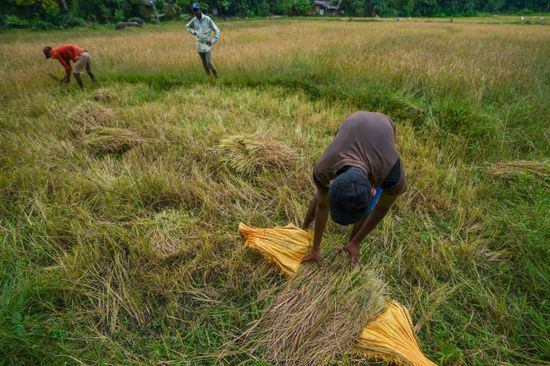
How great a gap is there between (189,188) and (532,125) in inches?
164

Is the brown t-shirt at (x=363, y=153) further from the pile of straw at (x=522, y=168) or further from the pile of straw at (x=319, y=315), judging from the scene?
the pile of straw at (x=522, y=168)

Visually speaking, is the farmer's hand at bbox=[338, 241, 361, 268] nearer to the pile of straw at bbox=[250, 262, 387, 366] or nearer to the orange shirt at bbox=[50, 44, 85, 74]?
the pile of straw at bbox=[250, 262, 387, 366]

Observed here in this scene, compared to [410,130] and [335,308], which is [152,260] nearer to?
[335,308]

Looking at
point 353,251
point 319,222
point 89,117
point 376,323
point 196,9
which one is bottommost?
point 376,323

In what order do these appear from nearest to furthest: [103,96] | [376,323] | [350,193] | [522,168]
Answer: [350,193], [376,323], [522,168], [103,96]

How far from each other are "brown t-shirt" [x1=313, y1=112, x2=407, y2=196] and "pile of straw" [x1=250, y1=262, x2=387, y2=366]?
696 millimetres

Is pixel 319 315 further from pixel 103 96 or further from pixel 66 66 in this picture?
pixel 66 66

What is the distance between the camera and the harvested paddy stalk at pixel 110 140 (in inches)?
131

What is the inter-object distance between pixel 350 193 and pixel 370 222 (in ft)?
1.95

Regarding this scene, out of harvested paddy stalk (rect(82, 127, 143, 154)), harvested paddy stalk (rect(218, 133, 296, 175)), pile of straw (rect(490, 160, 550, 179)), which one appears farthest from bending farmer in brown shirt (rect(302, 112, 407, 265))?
harvested paddy stalk (rect(82, 127, 143, 154))

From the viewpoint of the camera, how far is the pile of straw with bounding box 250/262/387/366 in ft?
4.92

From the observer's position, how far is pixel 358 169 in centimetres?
129

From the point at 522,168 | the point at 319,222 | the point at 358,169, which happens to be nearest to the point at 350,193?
the point at 358,169

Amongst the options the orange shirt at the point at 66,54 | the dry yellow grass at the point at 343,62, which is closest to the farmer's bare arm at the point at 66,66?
the orange shirt at the point at 66,54
